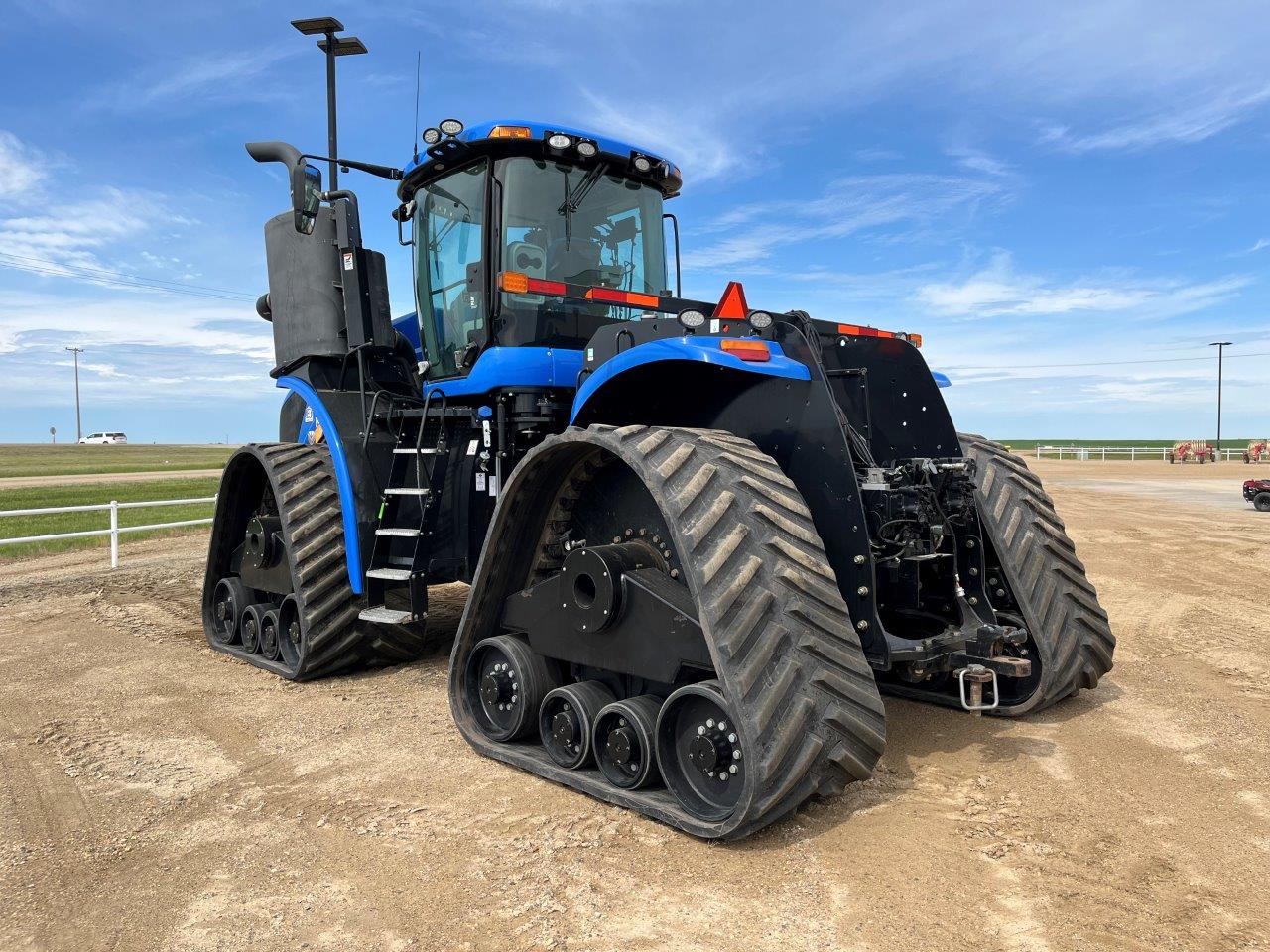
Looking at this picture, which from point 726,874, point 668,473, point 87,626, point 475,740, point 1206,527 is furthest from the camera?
point 1206,527

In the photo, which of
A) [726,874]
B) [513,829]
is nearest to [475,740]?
[513,829]

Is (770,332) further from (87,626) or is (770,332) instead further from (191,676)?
(87,626)

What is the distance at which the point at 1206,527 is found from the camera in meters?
15.4

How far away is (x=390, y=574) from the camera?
5699 mm

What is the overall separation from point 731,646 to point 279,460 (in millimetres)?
4503

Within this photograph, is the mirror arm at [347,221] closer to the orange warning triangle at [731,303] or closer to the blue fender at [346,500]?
the blue fender at [346,500]

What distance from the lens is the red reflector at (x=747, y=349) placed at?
3.79 metres

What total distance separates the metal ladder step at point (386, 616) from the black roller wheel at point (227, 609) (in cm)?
199

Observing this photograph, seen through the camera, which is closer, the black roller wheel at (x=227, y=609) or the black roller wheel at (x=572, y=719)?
the black roller wheel at (x=572, y=719)

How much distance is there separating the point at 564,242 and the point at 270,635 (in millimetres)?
3725

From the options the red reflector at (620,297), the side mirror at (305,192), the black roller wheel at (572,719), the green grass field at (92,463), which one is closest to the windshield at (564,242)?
the red reflector at (620,297)

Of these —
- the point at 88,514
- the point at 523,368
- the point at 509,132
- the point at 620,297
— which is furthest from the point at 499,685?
the point at 88,514

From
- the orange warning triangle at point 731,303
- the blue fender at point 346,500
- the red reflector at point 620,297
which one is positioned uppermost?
the red reflector at point 620,297

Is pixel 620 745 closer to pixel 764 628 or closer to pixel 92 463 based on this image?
pixel 764 628
